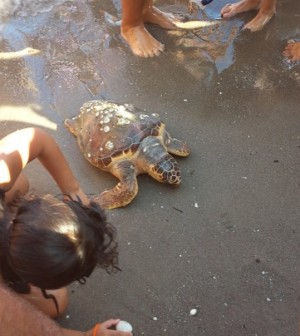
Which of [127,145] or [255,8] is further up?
[255,8]

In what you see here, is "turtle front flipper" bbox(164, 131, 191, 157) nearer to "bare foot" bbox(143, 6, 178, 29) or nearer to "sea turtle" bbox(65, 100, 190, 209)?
"sea turtle" bbox(65, 100, 190, 209)

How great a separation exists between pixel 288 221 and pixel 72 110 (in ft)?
4.85

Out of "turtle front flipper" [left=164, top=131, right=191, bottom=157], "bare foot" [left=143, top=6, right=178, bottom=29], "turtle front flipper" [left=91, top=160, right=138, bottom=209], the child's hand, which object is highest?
"bare foot" [left=143, top=6, right=178, bottom=29]

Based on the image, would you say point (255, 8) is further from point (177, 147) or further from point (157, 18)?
point (177, 147)

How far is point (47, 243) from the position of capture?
1.29m

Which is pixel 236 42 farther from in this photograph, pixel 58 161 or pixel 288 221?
pixel 58 161

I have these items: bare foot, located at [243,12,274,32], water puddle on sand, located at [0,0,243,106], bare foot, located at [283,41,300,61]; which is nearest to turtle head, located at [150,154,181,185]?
water puddle on sand, located at [0,0,243,106]

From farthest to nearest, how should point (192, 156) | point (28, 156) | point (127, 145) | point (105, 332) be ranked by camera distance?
1. point (192, 156)
2. point (127, 145)
3. point (28, 156)
4. point (105, 332)

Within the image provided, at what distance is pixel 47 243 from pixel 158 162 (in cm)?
116

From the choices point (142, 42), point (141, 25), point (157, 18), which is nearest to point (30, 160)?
point (142, 42)

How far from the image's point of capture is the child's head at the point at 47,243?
4.24 ft

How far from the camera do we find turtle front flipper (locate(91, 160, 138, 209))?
2270 mm

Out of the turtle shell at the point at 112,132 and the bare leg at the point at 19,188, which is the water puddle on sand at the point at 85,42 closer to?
the turtle shell at the point at 112,132

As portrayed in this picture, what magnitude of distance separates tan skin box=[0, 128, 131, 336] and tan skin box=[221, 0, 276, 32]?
2.09 meters
